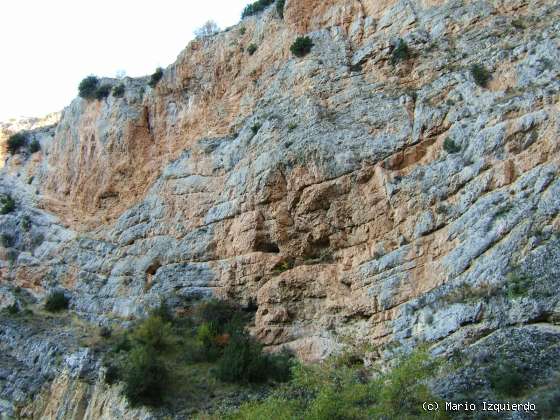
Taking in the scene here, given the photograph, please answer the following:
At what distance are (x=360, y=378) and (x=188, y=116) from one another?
1723cm

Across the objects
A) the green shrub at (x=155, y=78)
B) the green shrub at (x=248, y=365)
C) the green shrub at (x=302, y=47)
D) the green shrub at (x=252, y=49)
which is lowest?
the green shrub at (x=248, y=365)

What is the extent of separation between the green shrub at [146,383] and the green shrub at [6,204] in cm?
1704

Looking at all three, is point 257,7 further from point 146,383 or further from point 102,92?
point 146,383

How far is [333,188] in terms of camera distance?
19625 mm

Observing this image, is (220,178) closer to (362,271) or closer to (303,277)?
(303,277)

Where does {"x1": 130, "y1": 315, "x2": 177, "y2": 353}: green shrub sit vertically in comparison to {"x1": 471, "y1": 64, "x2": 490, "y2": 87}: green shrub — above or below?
below

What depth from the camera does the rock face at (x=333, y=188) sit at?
14992 mm

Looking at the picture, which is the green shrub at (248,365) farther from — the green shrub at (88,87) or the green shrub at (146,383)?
the green shrub at (88,87)

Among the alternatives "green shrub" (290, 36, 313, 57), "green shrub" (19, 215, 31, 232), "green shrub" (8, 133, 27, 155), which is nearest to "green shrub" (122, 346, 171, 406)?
"green shrub" (290, 36, 313, 57)

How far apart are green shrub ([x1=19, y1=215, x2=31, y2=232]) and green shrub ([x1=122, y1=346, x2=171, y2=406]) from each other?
48.3ft

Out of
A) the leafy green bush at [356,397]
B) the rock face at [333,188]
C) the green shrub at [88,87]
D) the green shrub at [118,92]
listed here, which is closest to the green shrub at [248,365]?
the rock face at [333,188]

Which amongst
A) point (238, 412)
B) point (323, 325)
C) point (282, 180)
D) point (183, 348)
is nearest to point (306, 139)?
point (282, 180)

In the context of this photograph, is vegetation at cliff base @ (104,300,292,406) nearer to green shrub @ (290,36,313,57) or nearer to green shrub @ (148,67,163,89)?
green shrub @ (290,36,313,57)

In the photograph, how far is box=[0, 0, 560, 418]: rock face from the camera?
49.2 feet
